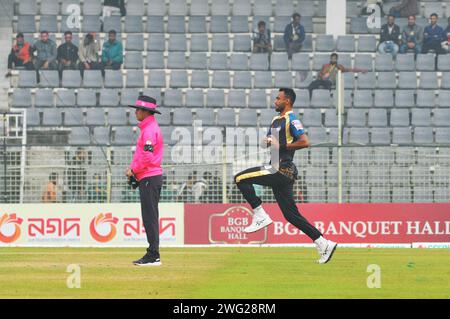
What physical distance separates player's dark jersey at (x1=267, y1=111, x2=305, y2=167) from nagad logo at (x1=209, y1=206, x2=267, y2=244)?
9.42 m

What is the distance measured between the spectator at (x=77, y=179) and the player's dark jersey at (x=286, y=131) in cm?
1030

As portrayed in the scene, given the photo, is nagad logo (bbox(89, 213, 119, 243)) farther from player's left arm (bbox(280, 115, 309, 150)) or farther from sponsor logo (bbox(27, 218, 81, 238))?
player's left arm (bbox(280, 115, 309, 150))

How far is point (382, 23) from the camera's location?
116 feet

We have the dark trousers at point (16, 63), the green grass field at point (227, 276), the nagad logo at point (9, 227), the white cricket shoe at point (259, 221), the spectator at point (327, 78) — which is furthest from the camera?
the dark trousers at point (16, 63)

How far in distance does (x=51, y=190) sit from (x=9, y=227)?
1196 mm

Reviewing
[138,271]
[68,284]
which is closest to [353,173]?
[138,271]

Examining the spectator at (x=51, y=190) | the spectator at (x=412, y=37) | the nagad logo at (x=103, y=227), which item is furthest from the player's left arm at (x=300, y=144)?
the spectator at (x=412, y=37)

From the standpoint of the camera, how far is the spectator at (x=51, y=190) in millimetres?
25703

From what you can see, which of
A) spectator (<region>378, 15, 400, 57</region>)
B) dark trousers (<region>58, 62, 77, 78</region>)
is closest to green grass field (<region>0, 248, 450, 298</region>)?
dark trousers (<region>58, 62, 77, 78</region>)

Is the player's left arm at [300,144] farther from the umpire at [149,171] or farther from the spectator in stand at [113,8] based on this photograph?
the spectator in stand at [113,8]

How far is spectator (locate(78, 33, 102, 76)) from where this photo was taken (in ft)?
111

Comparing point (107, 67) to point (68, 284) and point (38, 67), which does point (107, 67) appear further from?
point (68, 284)

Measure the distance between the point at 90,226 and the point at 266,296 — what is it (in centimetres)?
1382

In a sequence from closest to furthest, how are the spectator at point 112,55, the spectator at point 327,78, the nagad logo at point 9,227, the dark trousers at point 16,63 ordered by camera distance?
1. the nagad logo at point 9,227
2. the spectator at point 327,78
3. the dark trousers at point 16,63
4. the spectator at point 112,55
